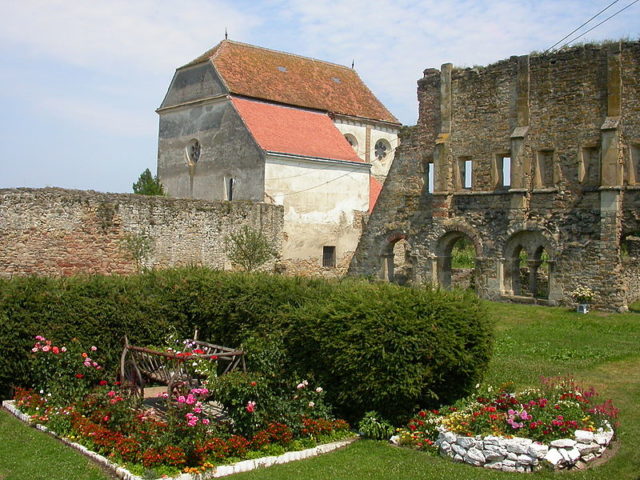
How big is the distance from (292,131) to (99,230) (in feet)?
41.5

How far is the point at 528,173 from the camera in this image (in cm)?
2589

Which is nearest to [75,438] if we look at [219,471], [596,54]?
[219,471]

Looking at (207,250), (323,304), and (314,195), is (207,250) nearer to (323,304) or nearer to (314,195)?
(314,195)

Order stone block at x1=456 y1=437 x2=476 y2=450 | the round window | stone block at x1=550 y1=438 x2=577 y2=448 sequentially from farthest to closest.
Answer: the round window → stone block at x1=456 y1=437 x2=476 y2=450 → stone block at x1=550 y1=438 x2=577 y2=448

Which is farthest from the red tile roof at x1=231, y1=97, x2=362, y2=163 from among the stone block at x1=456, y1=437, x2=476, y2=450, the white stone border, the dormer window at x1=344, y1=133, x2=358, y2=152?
the stone block at x1=456, y1=437, x2=476, y2=450

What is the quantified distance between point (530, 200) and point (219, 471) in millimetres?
19853

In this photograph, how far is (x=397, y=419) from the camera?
1049 centimetres

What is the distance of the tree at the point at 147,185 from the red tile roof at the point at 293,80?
6.14 metres

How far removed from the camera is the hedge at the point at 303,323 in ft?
33.6

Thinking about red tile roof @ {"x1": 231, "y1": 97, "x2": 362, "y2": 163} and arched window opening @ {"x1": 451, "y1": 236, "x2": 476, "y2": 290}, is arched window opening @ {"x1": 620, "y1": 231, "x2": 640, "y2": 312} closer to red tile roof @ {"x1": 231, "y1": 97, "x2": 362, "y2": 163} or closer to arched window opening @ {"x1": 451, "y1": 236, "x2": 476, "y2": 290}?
arched window opening @ {"x1": 451, "y1": 236, "x2": 476, "y2": 290}

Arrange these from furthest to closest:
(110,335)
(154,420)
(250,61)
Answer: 1. (250,61)
2. (110,335)
3. (154,420)

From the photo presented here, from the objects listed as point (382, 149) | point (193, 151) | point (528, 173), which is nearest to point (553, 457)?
point (528, 173)

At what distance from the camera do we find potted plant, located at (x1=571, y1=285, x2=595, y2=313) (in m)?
23.2

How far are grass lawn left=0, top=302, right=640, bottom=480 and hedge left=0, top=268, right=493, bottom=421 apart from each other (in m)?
0.96
